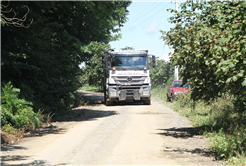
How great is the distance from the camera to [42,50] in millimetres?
13680

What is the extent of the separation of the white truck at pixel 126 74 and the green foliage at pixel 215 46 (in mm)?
10345

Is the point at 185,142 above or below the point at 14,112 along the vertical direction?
below

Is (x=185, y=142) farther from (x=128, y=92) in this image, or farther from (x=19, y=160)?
(x=128, y=92)

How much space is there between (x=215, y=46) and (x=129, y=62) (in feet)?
47.9

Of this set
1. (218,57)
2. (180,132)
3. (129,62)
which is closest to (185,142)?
(180,132)

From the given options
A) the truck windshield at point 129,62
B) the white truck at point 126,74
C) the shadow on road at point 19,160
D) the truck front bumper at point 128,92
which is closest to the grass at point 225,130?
the shadow on road at point 19,160

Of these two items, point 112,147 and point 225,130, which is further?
point 225,130

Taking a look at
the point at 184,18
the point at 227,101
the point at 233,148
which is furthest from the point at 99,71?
the point at 233,148

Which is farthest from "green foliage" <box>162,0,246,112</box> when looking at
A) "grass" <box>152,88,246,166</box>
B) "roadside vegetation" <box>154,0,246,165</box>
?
"grass" <box>152,88,246,166</box>

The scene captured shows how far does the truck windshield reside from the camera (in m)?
20.4

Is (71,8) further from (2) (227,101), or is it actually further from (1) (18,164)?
(1) (18,164)

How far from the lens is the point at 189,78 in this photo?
9062mm

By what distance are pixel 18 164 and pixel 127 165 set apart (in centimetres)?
233

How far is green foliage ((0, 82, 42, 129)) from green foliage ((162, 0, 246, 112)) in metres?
5.79
